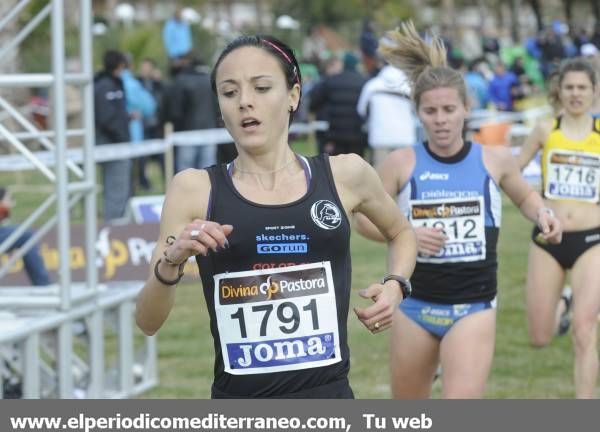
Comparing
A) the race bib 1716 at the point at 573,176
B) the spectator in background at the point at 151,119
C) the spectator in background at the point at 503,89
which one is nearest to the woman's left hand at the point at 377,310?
the race bib 1716 at the point at 573,176

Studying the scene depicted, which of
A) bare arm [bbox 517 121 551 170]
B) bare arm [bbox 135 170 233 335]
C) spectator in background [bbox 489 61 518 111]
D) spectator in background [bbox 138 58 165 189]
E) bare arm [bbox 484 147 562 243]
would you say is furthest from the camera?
spectator in background [bbox 489 61 518 111]

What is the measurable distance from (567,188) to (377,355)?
2.49 m

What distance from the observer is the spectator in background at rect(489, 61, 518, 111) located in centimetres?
2834

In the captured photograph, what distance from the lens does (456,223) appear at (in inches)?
255

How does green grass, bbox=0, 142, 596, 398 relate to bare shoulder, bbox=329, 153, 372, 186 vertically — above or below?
below

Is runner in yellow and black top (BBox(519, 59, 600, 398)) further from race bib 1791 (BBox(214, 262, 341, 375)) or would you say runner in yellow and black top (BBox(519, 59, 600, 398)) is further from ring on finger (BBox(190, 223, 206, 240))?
ring on finger (BBox(190, 223, 206, 240))

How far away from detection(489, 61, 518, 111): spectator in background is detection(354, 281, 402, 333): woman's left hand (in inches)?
956

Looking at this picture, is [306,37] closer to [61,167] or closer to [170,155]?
[170,155]

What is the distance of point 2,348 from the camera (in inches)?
287

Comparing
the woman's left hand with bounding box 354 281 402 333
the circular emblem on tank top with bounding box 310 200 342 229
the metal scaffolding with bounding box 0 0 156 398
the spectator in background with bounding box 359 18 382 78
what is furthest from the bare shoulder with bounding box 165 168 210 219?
the spectator in background with bounding box 359 18 382 78

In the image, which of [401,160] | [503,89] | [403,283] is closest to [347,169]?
[403,283]

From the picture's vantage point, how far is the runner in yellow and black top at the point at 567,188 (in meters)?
8.08

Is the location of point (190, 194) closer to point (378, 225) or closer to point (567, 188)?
point (378, 225)

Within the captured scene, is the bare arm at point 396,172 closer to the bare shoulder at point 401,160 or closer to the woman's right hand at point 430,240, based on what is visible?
the bare shoulder at point 401,160
